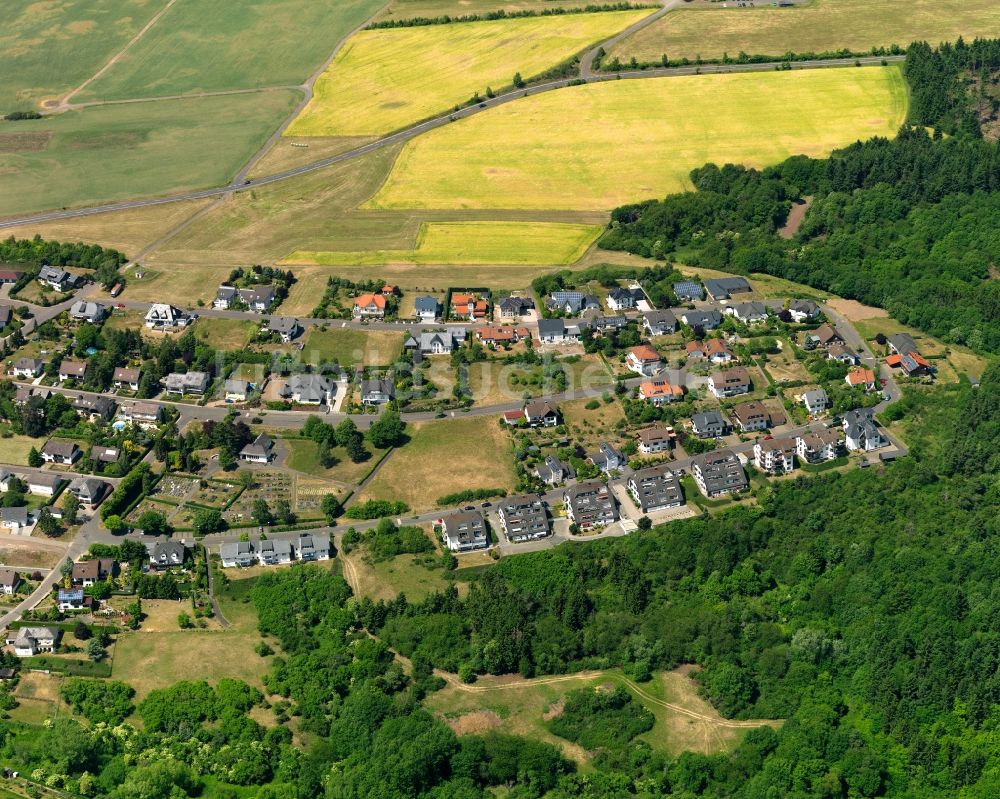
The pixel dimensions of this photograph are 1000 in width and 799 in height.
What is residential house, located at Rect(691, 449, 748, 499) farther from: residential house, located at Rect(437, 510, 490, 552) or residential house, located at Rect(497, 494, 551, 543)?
residential house, located at Rect(437, 510, 490, 552)

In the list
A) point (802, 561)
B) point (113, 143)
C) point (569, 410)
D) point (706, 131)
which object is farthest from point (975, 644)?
point (113, 143)

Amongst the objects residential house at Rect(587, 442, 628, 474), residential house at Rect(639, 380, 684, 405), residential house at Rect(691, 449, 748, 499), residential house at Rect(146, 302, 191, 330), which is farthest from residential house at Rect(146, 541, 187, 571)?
residential house at Rect(639, 380, 684, 405)

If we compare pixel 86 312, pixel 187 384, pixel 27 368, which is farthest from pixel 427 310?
pixel 27 368

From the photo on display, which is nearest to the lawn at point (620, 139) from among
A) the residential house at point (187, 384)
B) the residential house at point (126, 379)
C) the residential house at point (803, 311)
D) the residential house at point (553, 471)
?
the residential house at point (803, 311)

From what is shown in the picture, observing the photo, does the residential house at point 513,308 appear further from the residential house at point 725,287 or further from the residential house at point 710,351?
the residential house at point 725,287

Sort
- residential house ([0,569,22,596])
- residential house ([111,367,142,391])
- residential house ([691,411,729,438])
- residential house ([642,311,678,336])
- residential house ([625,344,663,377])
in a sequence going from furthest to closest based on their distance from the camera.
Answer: residential house ([642,311,678,336]), residential house ([625,344,663,377]), residential house ([111,367,142,391]), residential house ([691,411,729,438]), residential house ([0,569,22,596])
